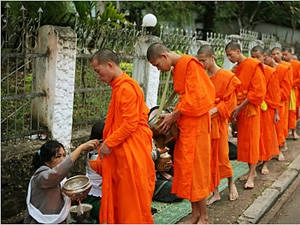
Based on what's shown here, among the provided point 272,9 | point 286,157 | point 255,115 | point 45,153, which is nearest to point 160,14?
point 272,9

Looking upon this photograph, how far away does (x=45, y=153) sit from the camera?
361 centimetres

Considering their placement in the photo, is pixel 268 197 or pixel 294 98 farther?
pixel 294 98

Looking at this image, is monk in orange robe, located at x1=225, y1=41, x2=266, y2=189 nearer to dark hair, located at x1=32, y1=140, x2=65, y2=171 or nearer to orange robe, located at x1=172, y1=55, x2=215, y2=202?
orange robe, located at x1=172, y1=55, x2=215, y2=202

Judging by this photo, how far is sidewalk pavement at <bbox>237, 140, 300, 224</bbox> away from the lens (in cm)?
467

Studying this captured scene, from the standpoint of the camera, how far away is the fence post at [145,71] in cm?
610

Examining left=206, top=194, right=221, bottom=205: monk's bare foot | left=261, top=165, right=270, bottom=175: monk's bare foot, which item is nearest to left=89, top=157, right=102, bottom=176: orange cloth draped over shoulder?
left=206, top=194, right=221, bottom=205: monk's bare foot

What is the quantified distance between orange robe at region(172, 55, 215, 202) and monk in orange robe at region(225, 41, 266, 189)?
1.39 m

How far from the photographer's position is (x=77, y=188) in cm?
363

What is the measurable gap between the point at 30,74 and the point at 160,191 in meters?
2.10

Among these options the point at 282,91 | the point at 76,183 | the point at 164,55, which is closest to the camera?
the point at 76,183

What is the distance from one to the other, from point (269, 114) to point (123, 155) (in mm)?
3427

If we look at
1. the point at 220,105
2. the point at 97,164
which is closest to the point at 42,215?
the point at 97,164

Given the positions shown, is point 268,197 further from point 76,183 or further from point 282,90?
point 76,183

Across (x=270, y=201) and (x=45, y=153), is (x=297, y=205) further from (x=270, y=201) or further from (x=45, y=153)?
(x=45, y=153)
